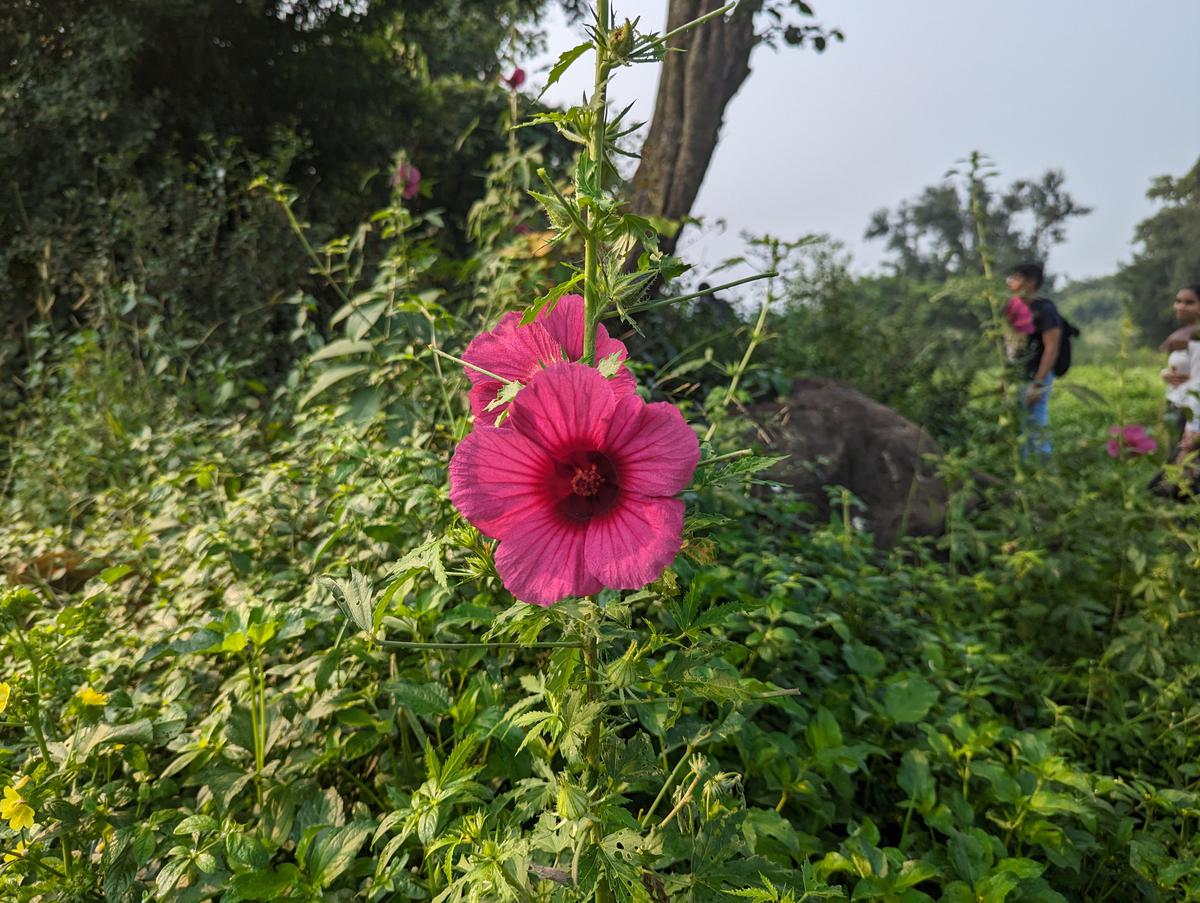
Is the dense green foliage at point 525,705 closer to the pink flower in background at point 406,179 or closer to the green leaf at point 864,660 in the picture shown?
the green leaf at point 864,660

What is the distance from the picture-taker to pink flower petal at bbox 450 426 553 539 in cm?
92

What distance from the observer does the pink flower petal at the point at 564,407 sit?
2.92ft

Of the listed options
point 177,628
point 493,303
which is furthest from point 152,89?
point 177,628

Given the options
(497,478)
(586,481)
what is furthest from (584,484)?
(497,478)

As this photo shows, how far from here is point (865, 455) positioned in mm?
4504

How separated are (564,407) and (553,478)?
0.11 metres

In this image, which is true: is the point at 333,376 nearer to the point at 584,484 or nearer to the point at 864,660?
the point at 584,484

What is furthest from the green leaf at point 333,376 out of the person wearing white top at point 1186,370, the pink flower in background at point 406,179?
the person wearing white top at point 1186,370

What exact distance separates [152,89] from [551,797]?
699 cm

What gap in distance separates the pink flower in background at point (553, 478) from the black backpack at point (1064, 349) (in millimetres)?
5247

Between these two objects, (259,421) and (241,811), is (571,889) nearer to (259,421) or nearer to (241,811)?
(241,811)

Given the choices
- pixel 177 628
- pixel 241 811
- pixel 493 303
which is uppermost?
pixel 493 303

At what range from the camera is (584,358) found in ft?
3.17

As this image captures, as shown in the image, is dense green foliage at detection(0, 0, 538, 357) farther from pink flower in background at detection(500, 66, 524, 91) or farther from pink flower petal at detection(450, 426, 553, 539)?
pink flower petal at detection(450, 426, 553, 539)
